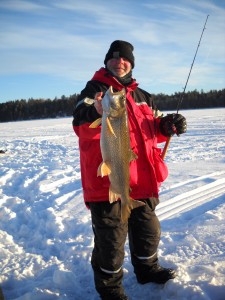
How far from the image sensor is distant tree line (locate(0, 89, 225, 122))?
57312 millimetres

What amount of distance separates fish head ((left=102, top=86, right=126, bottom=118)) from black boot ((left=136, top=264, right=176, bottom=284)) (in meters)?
1.74

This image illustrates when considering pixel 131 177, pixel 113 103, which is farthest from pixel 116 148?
pixel 131 177

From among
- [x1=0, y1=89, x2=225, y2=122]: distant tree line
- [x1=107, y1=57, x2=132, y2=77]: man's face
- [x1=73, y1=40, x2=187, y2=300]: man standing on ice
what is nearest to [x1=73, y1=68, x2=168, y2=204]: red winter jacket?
[x1=73, y1=40, x2=187, y2=300]: man standing on ice

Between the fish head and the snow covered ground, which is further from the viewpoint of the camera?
the snow covered ground

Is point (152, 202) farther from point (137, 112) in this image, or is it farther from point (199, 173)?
point (199, 173)

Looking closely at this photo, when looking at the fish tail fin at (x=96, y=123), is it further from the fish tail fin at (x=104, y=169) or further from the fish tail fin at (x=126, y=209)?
the fish tail fin at (x=126, y=209)

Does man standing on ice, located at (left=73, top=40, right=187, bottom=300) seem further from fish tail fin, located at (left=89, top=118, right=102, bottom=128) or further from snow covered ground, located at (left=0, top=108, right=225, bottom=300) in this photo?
snow covered ground, located at (left=0, top=108, right=225, bottom=300)

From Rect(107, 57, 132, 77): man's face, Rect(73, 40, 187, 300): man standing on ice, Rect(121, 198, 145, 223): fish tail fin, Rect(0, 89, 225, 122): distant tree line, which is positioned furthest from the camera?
Rect(0, 89, 225, 122): distant tree line

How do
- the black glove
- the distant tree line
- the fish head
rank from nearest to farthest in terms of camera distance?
the fish head, the black glove, the distant tree line

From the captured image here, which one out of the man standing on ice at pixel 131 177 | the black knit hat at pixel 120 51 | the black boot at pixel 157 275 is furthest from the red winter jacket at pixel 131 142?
the black boot at pixel 157 275

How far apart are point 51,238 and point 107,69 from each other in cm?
249

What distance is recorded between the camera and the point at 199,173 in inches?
274

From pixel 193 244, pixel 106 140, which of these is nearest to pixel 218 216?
pixel 193 244

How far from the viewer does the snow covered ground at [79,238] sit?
305 centimetres
